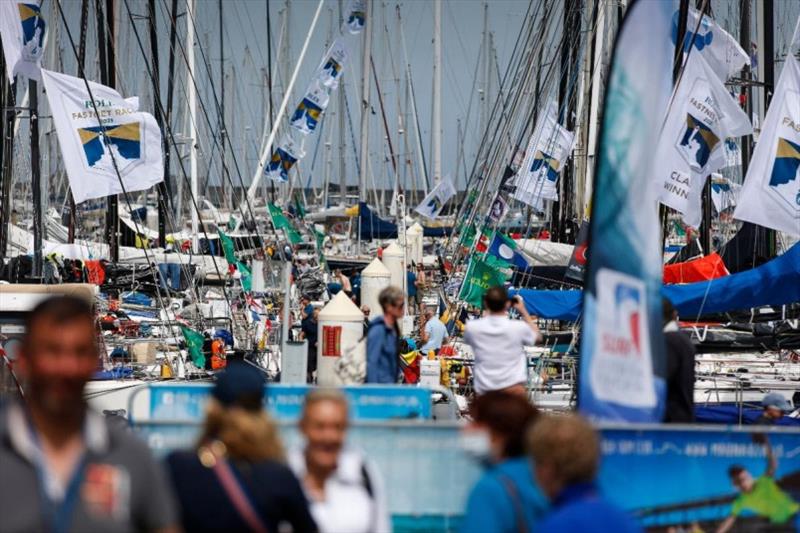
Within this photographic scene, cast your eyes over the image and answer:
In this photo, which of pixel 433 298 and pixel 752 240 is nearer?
pixel 752 240

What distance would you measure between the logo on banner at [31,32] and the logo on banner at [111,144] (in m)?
1.26

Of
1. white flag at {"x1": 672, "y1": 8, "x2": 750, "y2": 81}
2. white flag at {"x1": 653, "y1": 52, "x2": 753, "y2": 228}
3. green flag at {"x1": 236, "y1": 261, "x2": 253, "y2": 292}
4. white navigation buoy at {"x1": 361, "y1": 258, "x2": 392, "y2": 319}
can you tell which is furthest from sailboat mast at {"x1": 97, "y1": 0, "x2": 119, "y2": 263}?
white flag at {"x1": 653, "y1": 52, "x2": 753, "y2": 228}

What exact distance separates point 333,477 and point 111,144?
1603cm

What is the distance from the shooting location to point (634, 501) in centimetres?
676

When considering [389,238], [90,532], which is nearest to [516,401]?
[90,532]

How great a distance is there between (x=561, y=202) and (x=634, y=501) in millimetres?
36506

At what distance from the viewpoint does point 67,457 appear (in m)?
3.84

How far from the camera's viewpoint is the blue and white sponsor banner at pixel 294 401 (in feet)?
28.2

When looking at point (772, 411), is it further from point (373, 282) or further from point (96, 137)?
point (96, 137)

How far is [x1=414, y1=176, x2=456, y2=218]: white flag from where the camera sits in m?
43.9

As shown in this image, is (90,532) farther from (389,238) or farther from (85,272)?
(389,238)

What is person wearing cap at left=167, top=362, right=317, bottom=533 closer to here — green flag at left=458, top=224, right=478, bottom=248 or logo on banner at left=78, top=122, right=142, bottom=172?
logo on banner at left=78, top=122, right=142, bottom=172

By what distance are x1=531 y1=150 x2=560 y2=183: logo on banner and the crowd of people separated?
2685 centimetres

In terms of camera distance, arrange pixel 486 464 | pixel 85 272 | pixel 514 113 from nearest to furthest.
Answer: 1. pixel 486 464
2. pixel 514 113
3. pixel 85 272
